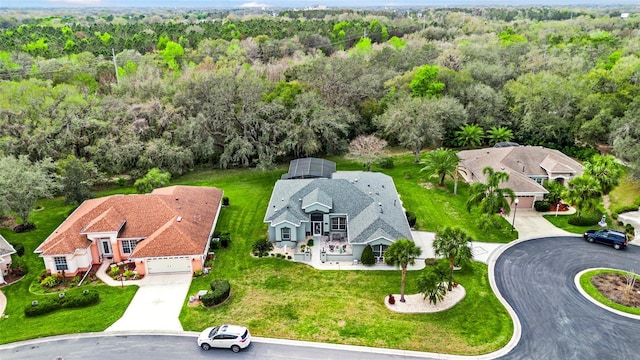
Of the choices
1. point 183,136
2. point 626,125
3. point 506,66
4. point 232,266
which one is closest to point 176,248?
point 232,266

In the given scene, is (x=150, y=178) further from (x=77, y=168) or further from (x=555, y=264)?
(x=555, y=264)

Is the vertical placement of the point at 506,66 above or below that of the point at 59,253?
above

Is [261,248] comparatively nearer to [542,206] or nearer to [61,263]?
[61,263]

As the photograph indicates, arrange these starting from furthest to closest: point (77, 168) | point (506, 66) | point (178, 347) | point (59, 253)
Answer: point (506, 66) → point (77, 168) → point (59, 253) → point (178, 347)

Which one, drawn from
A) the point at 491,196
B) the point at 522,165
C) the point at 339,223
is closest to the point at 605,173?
the point at 522,165

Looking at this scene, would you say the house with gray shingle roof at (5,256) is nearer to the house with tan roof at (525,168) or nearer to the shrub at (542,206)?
the house with tan roof at (525,168)

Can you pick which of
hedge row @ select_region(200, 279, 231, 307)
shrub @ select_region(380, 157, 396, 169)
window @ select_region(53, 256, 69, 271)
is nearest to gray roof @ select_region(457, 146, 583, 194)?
shrub @ select_region(380, 157, 396, 169)
